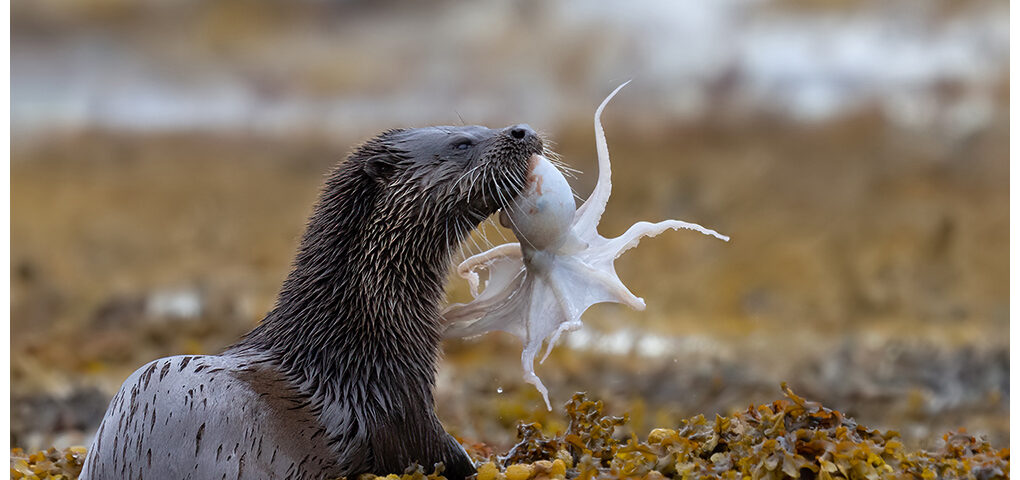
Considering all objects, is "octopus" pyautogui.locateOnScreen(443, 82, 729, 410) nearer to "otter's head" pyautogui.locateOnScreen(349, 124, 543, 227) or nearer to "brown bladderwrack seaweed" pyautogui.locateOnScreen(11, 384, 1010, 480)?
"otter's head" pyautogui.locateOnScreen(349, 124, 543, 227)

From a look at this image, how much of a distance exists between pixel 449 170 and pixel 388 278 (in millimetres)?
280

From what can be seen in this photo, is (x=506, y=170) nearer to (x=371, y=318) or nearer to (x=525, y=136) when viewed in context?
(x=525, y=136)

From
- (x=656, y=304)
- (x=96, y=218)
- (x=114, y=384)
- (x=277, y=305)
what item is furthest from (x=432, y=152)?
(x=96, y=218)

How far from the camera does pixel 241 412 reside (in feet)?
8.11

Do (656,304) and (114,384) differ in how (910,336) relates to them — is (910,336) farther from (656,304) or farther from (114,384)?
(114,384)

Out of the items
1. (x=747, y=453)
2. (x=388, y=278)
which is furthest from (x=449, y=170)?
(x=747, y=453)

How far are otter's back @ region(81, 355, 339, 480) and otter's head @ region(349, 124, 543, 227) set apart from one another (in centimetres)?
52

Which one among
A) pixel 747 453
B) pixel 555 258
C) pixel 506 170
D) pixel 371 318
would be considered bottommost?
pixel 747 453

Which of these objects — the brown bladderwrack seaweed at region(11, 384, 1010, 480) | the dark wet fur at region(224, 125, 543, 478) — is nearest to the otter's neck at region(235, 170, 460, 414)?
the dark wet fur at region(224, 125, 543, 478)

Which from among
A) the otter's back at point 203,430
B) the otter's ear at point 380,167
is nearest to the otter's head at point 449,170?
the otter's ear at point 380,167

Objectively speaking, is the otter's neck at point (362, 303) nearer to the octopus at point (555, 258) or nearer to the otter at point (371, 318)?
the otter at point (371, 318)

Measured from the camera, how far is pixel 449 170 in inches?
107

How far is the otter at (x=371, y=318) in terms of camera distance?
2572mm

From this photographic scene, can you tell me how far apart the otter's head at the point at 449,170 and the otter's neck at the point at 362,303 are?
0.09ft
